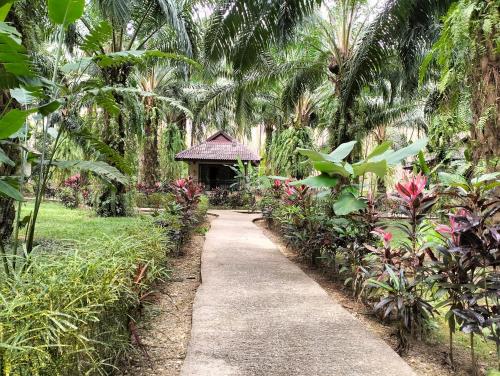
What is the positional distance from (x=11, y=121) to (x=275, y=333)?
2.65 m

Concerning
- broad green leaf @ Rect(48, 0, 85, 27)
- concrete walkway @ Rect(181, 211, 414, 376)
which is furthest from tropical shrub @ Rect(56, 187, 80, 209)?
broad green leaf @ Rect(48, 0, 85, 27)

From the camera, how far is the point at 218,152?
2330 cm

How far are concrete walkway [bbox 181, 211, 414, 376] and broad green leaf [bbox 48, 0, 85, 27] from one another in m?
3.01

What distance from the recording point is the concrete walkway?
2863 mm

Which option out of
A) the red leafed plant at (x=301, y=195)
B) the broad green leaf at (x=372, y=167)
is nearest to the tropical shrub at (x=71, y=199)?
the red leafed plant at (x=301, y=195)

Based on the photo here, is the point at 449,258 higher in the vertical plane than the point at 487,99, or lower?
lower

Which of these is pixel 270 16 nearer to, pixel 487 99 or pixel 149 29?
pixel 487 99

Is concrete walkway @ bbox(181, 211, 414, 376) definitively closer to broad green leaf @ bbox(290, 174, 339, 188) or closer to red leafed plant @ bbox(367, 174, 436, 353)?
red leafed plant @ bbox(367, 174, 436, 353)

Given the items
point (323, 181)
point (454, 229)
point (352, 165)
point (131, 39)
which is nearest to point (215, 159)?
point (131, 39)

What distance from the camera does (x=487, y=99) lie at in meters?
4.48

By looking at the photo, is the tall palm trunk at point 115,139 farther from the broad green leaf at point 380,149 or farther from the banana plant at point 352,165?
the broad green leaf at point 380,149

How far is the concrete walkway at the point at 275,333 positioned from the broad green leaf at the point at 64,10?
3.01 metres

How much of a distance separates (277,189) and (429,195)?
8791 mm

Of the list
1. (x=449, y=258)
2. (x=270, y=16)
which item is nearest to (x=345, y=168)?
(x=449, y=258)
